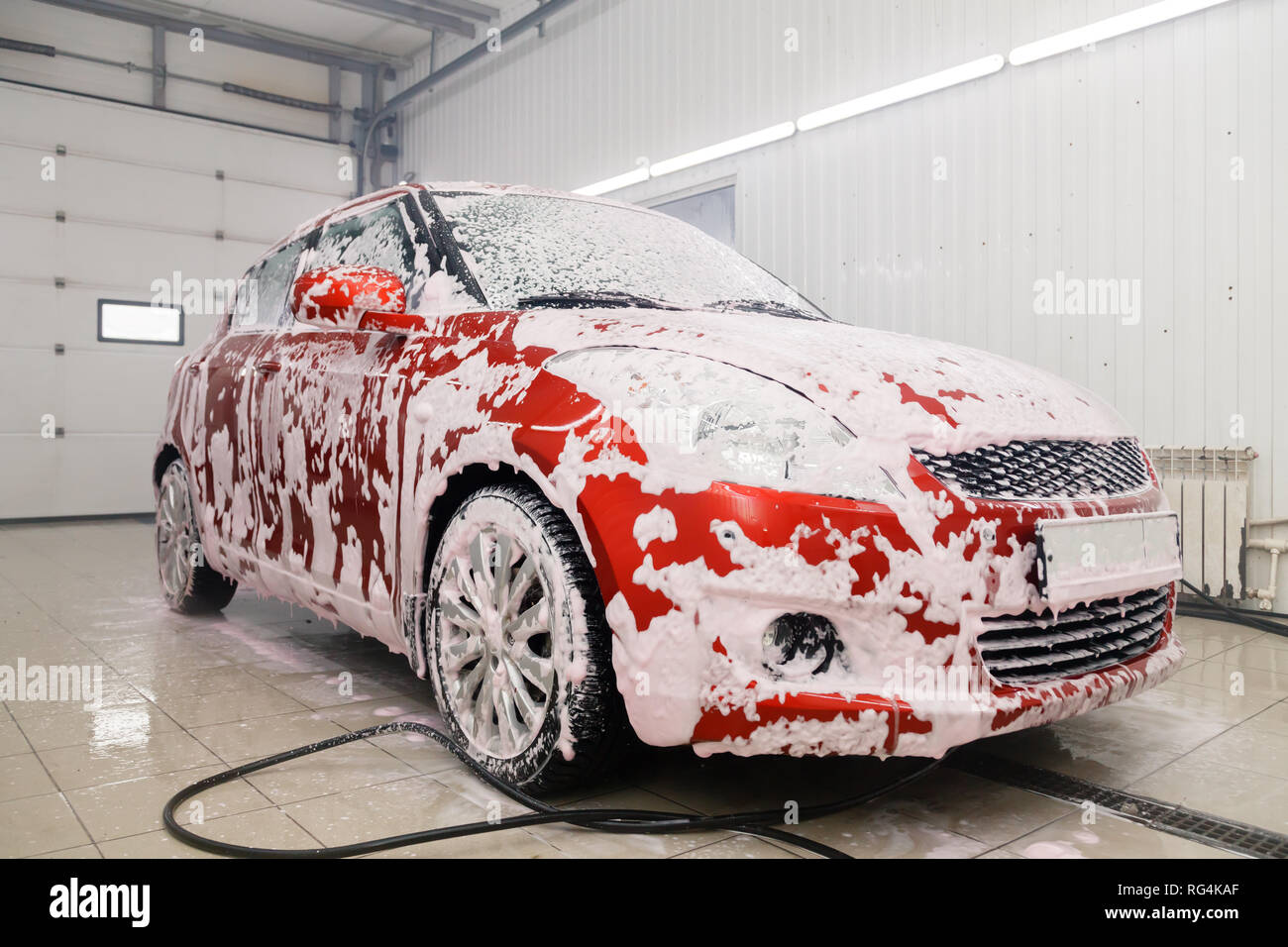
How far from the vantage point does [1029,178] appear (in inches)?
201

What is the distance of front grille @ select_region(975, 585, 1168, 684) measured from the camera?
179 cm

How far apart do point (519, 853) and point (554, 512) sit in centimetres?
63

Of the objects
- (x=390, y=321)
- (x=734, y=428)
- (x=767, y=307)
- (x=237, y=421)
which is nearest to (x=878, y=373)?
(x=734, y=428)

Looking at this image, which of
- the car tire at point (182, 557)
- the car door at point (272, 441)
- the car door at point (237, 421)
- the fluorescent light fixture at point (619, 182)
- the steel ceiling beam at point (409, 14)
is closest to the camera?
the car door at point (272, 441)

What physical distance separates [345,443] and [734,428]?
127cm

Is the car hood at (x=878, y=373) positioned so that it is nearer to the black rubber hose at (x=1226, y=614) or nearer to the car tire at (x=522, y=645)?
the car tire at (x=522, y=645)

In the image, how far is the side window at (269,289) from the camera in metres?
3.38

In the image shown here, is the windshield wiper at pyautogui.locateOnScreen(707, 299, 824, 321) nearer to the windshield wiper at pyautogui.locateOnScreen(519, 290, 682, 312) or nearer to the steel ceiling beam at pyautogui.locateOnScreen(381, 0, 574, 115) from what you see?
the windshield wiper at pyautogui.locateOnScreen(519, 290, 682, 312)

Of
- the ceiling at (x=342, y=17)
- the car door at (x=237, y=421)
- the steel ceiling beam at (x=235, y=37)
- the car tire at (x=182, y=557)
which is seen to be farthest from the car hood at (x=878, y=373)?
the steel ceiling beam at (x=235, y=37)

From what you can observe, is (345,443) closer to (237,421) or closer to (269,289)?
(237,421)

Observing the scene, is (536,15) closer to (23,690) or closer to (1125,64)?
(1125,64)

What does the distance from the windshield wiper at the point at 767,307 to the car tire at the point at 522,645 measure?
2.86ft

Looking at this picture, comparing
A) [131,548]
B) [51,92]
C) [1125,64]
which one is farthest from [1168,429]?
[51,92]
